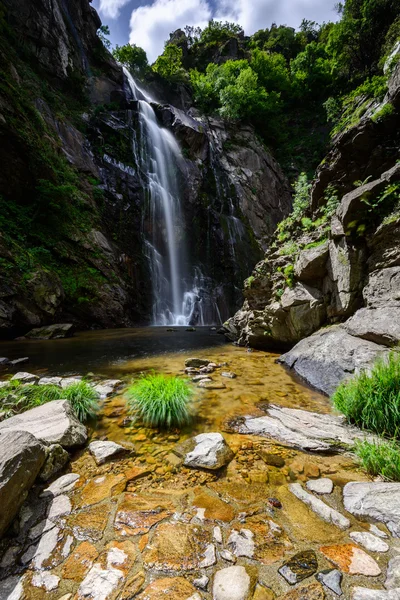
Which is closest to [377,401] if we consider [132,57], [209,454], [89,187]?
[209,454]

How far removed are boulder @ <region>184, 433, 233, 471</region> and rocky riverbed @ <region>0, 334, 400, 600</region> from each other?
0.4 inches

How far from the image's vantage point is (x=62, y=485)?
2135 mm

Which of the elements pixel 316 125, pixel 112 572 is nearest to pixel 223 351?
pixel 112 572

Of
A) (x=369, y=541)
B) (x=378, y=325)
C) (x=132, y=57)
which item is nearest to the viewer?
(x=369, y=541)

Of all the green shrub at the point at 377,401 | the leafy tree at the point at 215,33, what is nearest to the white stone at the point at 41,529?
the green shrub at the point at 377,401

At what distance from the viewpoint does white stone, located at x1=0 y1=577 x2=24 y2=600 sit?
1.26 meters

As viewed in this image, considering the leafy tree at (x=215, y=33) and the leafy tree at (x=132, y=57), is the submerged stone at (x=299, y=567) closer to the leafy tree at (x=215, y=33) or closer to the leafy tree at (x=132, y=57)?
the leafy tree at (x=132, y=57)

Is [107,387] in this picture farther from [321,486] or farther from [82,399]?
[321,486]

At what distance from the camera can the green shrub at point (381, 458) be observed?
6.68ft

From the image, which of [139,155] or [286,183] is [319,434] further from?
[286,183]

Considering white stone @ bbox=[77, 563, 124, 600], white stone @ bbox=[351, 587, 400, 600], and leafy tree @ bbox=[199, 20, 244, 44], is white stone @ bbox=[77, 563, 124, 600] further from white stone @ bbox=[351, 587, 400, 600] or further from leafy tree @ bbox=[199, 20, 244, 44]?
leafy tree @ bbox=[199, 20, 244, 44]

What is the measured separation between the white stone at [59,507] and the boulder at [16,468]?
0.73ft

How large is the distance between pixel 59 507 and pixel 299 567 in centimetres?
172

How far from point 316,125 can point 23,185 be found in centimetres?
3361
